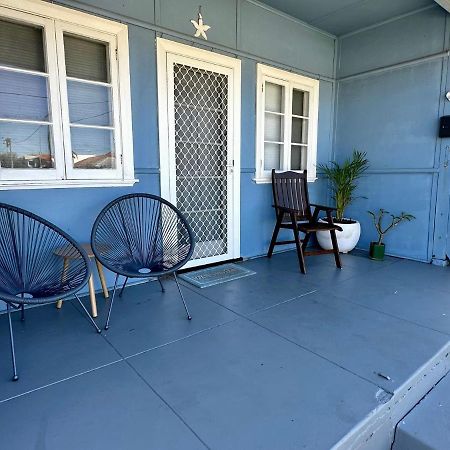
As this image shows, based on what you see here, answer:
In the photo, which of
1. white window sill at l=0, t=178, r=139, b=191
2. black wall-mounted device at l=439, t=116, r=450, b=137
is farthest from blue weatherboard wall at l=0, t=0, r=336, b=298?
black wall-mounted device at l=439, t=116, r=450, b=137

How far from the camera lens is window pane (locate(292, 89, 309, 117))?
4035 millimetres

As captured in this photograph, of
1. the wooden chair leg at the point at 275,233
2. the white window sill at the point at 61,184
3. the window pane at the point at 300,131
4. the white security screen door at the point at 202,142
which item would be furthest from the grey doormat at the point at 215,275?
the window pane at the point at 300,131

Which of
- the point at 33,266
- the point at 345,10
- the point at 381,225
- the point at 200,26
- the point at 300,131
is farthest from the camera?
the point at 300,131

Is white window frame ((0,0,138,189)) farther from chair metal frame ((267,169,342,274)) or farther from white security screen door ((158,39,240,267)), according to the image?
chair metal frame ((267,169,342,274))

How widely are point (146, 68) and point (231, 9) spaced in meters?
1.17

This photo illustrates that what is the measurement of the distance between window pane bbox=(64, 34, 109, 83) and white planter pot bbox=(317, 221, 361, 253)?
2.94 metres

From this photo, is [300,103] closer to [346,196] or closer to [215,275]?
[346,196]

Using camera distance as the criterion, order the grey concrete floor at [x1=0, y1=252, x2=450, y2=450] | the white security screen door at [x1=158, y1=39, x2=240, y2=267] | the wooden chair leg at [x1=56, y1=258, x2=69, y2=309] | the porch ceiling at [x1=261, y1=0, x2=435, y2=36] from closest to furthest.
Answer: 1. the grey concrete floor at [x1=0, y1=252, x2=450, y2=450]
2. the wooden chair leg at [x1=56, y1=258, x2=69, y2=309]
3. the white security screen door at [x1=158, y1=39, x2=240, y2=267]
4. the porch ceiling at [x1=261, y1=0, x2=435, y2=36]

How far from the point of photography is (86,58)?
2545mm

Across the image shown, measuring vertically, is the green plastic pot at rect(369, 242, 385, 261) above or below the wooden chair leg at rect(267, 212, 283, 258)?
below

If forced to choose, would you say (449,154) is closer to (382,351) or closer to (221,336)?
(382,351)

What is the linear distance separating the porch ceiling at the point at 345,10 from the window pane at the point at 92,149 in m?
2.26

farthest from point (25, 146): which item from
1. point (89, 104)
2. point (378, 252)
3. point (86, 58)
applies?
point (378, 252)

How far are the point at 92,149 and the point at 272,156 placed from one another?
6.90 ft
